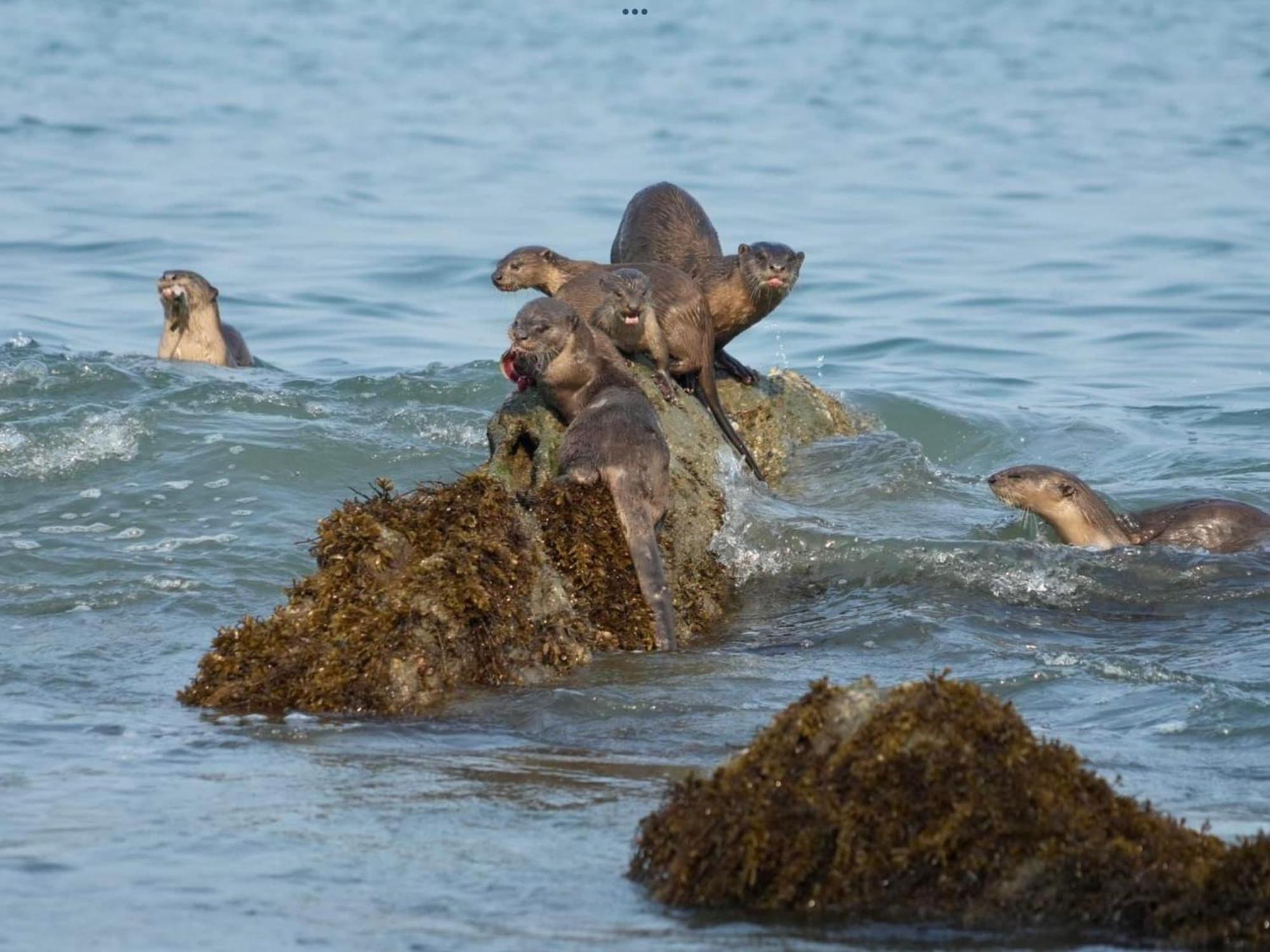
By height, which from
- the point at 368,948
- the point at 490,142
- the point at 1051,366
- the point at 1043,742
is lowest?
the point at 368,948

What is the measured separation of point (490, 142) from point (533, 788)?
20490 mm

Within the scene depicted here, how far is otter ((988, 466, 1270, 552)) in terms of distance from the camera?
8836mm

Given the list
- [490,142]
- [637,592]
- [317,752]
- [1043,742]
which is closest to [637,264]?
[637,592]

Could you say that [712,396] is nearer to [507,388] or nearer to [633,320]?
[633,320]

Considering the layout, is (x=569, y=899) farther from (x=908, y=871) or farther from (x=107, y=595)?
(x=107, y=595)

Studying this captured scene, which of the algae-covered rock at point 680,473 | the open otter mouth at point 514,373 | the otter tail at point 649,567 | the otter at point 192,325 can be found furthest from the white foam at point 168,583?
the otter at point 192,325

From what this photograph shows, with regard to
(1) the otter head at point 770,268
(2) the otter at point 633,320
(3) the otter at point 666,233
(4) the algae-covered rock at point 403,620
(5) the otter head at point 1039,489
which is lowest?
(4) the algae-covered rock at point 403,620

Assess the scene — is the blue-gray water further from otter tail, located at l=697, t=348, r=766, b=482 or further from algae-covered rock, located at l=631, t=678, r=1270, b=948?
otter tail, located at l=697, t=348, r=766, b=482

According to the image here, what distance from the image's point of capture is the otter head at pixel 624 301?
7.83 metres

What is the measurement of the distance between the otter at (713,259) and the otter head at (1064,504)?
1.25 m

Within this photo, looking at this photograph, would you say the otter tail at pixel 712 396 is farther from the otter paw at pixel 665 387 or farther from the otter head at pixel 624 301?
the otter head at pixel 624 301

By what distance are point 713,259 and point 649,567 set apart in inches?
107

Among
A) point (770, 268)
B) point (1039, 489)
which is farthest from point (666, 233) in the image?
point (1039, 489)

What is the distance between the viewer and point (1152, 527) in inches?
354
